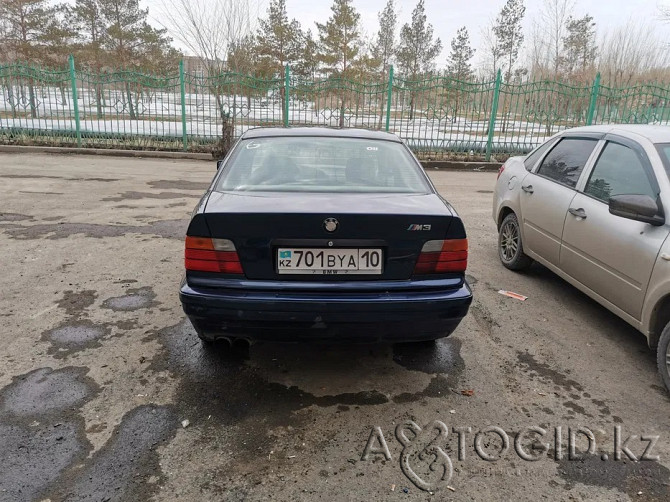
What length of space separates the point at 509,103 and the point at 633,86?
382 centimetres

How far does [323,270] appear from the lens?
2.58 meters

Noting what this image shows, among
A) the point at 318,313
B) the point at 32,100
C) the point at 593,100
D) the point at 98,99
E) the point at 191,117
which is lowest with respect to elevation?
the point at 318,313

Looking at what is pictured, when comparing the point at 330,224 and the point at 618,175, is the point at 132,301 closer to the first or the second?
the point at 330,224

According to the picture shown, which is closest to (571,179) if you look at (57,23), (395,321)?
(395,321)

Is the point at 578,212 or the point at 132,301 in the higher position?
the point at 578,212

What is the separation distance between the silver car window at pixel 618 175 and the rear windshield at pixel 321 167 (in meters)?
1.52

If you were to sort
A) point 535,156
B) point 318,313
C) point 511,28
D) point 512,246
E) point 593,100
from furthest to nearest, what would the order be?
point 511,28 < point 593,100 < point 512,246 < point 535,156 < point 318,313

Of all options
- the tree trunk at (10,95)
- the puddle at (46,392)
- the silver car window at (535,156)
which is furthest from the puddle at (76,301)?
the tree trunk at (10,95)

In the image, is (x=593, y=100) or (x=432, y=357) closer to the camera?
(x=432, y=357)

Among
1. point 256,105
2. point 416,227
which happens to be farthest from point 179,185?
point 416,227

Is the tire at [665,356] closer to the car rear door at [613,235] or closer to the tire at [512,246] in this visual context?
the car rear door at [613,235]

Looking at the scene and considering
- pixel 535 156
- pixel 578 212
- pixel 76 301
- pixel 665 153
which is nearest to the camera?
pixel 665 153

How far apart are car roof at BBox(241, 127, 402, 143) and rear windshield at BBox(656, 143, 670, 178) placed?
185 cm

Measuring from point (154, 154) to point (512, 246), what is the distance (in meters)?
11.6
